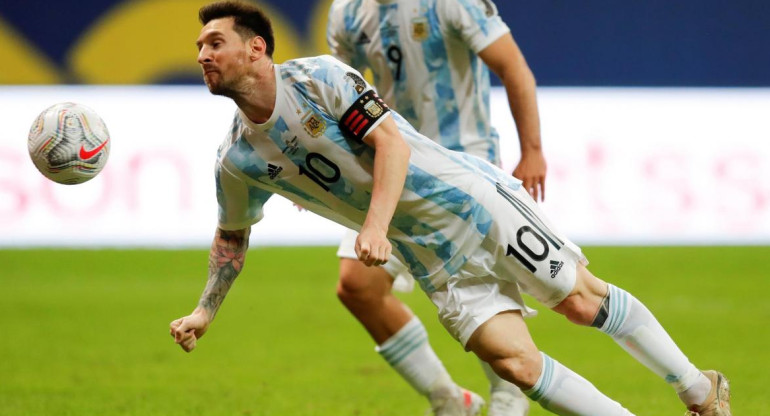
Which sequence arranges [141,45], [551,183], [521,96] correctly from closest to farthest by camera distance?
[521,96]
[551,183]
[141,45]

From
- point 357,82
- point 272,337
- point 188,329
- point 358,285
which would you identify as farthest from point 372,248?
point 272,337

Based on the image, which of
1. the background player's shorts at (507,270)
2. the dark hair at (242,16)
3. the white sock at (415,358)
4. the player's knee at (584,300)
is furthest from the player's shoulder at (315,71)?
the white sock at (415,358)

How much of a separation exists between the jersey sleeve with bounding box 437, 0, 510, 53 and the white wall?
6.33 m

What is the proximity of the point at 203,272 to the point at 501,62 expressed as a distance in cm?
624

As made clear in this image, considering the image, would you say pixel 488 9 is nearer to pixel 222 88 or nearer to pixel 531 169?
pixel 531 169

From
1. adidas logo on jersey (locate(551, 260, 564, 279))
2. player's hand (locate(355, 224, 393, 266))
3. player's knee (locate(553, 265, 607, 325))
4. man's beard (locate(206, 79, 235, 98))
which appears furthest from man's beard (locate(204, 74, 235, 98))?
player's knee (locate(553, 265, 607, 325))

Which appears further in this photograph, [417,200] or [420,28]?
[420,28]

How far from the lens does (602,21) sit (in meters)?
12.4

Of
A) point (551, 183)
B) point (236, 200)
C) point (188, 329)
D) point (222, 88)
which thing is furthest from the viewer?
point (551, 183)

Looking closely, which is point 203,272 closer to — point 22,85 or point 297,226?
point 297,226

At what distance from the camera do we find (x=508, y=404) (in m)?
4.72

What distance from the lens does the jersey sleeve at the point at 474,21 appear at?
15.0 feet

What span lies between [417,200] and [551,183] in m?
7.32

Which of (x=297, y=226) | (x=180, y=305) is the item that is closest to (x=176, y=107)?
(x=297, y=226)
